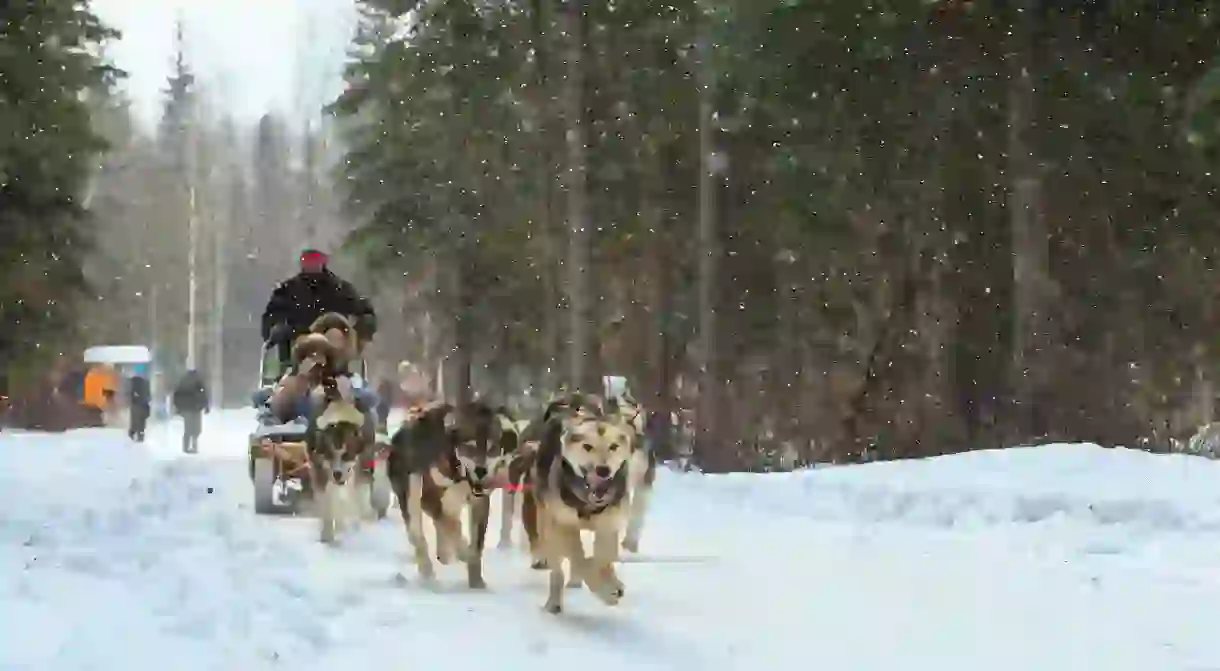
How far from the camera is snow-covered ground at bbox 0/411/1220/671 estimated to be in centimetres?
694

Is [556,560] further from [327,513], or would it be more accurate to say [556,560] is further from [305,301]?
[305,301]

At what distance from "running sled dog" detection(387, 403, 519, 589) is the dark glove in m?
5.89

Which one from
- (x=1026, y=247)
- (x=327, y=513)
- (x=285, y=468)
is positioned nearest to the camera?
(x=327, y=513)

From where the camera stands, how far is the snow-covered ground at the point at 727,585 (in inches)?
273

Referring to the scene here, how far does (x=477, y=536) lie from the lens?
9.72 m

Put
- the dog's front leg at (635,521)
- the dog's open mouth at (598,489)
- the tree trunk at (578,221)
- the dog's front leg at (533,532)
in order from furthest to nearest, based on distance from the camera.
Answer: the tree trunk at (578,221) → the dog's front leg at (635,521) → the dog's front leg at (533,532) → the dog's open mouth at (598,489)

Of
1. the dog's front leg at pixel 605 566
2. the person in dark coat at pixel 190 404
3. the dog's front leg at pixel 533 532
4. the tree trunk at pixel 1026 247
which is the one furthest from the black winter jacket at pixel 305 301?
the person in dark coat at pixel 190 404

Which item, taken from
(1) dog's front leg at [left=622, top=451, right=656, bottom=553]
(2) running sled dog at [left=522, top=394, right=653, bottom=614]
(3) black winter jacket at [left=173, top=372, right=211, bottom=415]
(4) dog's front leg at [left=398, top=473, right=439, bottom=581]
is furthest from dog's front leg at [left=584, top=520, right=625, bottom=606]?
(3) black winter jacket at [left=173, top=372, right=211, bottom=415]

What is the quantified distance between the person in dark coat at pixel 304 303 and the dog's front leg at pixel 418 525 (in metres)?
5.70

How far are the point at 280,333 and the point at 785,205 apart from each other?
10801 millimetres

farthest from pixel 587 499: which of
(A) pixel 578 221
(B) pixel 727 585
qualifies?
(A) pixel 578 221

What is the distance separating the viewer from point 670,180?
2866cm

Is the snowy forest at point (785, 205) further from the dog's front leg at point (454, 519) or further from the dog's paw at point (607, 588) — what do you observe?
the dog's paw at point (607, 588)

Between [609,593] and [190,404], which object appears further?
[190,404]
